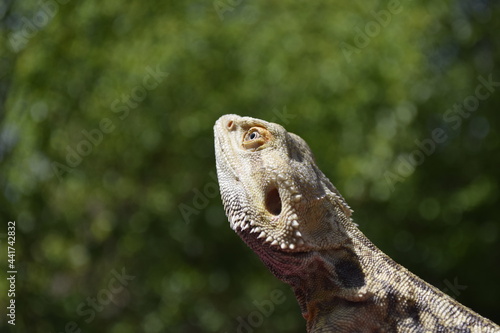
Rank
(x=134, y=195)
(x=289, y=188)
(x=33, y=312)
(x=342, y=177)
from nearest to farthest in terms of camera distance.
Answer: (x=289, y=188), (x=33, y=312), (x=342, y=177), (x=134, y=195)

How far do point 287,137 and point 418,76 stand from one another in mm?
8602

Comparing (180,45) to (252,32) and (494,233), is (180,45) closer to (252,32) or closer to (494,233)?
(252,32)

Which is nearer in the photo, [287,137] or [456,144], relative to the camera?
[287,137]

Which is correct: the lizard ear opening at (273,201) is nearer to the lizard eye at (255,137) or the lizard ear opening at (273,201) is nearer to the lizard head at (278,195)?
the lizard head at (278,195)

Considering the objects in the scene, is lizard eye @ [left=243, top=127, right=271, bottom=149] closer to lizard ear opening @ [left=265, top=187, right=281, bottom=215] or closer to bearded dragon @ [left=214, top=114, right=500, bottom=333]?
bearded dragon @ [left=214, top=114, right=500, bottom=333]

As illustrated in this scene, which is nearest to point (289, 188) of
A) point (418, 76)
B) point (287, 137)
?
point (287, 137)

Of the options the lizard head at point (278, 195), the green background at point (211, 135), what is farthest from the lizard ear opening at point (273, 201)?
the green background at point (211, 135)

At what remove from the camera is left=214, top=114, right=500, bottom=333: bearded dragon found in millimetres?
3303

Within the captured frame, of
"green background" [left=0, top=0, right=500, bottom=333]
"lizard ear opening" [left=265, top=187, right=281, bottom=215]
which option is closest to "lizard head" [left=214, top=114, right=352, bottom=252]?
"lizard ear opening" [left=265, top=187, right=281, bottom=215]

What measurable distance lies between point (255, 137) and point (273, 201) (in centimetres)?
36

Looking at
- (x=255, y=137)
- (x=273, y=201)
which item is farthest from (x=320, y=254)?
(x=255, y=137)

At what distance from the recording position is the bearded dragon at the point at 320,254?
3.30 meters

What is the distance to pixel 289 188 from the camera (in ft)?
11.4

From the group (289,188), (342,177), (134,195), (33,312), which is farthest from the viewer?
(134,195)
